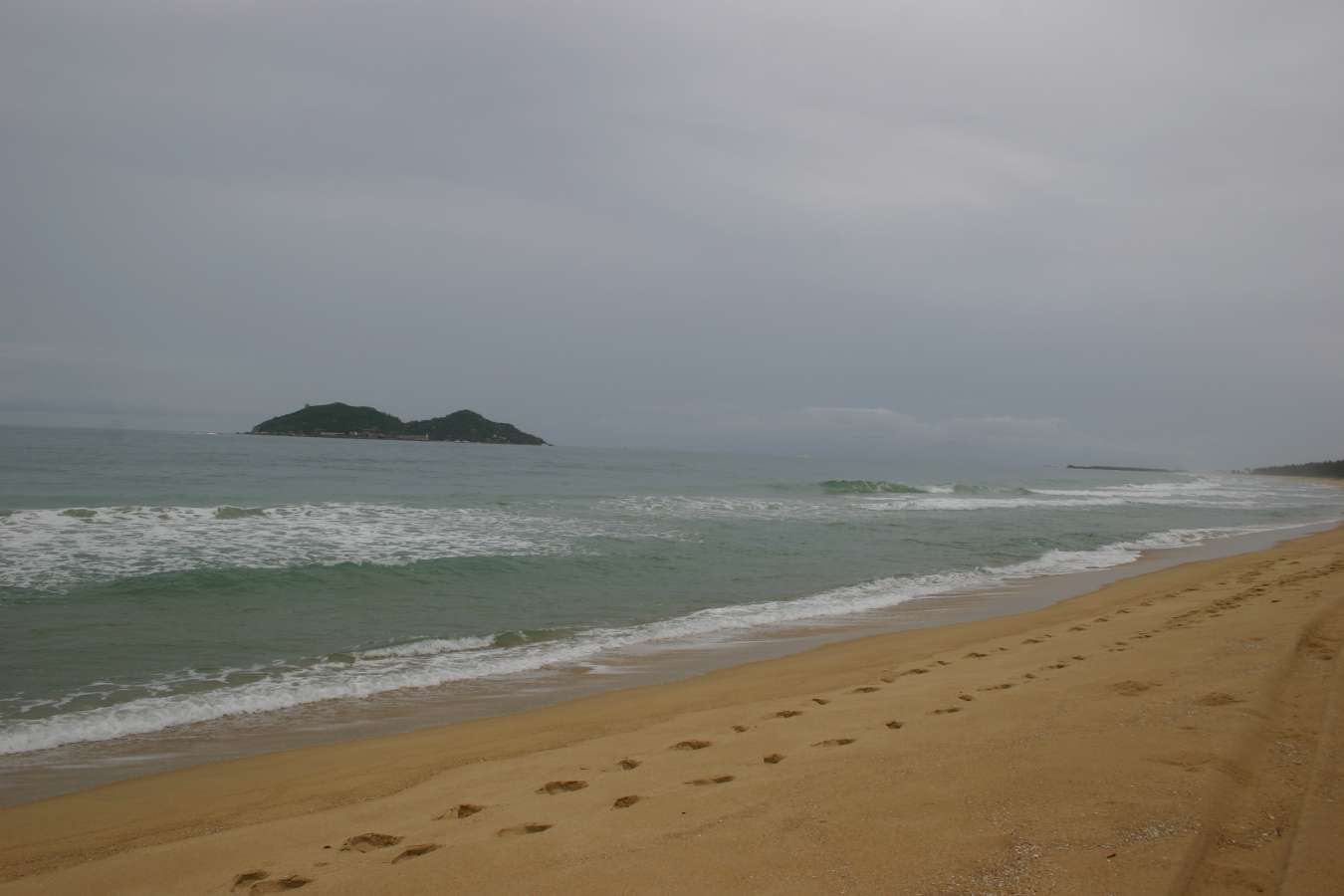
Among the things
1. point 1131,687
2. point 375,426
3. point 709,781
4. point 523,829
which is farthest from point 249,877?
point 375,426

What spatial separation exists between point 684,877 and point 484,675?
19.8ft

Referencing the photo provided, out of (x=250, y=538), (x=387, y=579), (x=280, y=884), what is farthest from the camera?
(x=250, y=538)

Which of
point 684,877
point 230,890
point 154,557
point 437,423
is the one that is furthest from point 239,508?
point 437,423

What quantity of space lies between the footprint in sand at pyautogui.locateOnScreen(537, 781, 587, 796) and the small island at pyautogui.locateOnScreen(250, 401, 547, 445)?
149 metres

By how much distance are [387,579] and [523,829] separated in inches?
424

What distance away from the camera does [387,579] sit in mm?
13758

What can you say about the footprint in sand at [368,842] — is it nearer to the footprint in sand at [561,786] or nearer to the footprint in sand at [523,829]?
the footprint in sand at [523,829]

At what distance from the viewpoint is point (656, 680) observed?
8.64 metres

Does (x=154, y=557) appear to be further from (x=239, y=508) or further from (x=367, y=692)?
(x=367, y=692)

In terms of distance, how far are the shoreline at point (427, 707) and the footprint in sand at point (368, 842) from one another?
110 inches

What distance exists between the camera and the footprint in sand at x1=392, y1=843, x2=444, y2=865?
3.77 m

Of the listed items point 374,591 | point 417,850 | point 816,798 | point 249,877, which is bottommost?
point 374,591

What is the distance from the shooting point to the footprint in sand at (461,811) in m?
4.34

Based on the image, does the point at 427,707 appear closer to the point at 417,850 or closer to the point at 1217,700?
the point at 417,850
